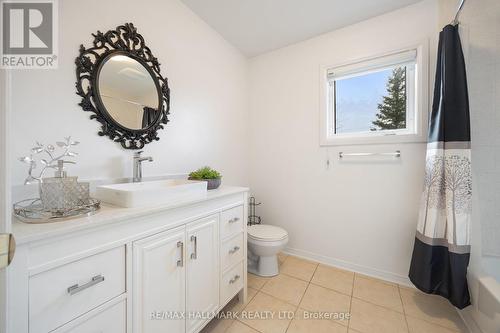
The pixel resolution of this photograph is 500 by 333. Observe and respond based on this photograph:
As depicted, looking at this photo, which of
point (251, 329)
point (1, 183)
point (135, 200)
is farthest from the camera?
point (251, 329)

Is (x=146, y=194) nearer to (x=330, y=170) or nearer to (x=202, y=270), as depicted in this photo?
(x=202, y=270)

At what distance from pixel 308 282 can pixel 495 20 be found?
2.40 m

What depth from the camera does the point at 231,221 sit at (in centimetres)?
139

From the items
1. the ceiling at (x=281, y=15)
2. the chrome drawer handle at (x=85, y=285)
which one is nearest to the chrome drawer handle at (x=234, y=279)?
the chrome drawer handle at (x=85, y=285)

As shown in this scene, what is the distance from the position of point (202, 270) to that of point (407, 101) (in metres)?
2.14

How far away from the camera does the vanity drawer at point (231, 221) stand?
4.32ft

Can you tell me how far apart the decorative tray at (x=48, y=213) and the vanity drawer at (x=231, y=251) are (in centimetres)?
78

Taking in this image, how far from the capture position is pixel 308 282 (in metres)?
1.78

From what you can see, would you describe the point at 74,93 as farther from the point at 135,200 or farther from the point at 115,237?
the point at 115,237

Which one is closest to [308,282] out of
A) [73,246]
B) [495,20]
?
[73,246]

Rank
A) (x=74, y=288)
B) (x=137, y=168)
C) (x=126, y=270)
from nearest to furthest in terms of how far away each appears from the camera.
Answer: (x=74, y=288) < (x=126, y=270) < (x=137, y=168)

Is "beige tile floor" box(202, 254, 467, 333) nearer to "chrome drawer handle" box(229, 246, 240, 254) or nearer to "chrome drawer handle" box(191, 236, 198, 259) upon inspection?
"chrome drawer handle" box(229, 246, 240, 254)

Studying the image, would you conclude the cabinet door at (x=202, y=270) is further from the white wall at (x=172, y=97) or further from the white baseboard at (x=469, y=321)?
the white baseboard at (x=469, y=321)

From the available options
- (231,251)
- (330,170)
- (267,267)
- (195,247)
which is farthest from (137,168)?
(330,170)
